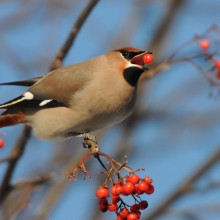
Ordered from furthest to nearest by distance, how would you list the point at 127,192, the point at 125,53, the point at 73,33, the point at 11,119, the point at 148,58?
the point at 11,119 < the point at 125,53 < the point at 73,33 < the point at 148,58 < the point at 127,192

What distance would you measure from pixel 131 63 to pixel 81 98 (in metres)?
0.59

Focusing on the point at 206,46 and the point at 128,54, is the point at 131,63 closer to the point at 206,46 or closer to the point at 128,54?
the point at 128,54

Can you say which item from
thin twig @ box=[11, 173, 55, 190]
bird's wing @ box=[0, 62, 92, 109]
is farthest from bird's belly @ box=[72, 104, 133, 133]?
thin twig @ box=[11, 173, 55, 190]

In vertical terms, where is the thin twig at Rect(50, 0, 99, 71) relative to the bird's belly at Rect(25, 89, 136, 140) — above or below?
above

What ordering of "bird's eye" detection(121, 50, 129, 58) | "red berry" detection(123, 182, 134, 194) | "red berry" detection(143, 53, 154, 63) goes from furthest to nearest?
"bird's eye" detection(121, 50, 129, 58) < "red berry" detection(143, 53, 154, 63) < "red berry" detection(123, 182, 134, 194)

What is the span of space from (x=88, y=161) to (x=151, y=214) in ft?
5.71

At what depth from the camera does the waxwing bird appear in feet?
12.3

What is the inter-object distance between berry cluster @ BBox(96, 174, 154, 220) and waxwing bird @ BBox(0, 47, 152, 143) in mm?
1047

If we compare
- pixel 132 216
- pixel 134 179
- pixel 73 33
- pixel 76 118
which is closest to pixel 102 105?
pixel 76 118

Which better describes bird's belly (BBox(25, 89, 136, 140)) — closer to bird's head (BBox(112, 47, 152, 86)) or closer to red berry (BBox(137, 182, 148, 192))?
bird's head (BBox(112, 47, 152, 86))

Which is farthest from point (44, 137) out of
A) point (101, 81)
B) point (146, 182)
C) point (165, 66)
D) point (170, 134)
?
point (170, 134)

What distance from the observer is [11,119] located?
3.99m

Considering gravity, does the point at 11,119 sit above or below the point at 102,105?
above

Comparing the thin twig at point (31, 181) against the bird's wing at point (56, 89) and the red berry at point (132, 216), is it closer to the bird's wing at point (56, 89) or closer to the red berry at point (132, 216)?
the bird's wing at point (56, 89)
